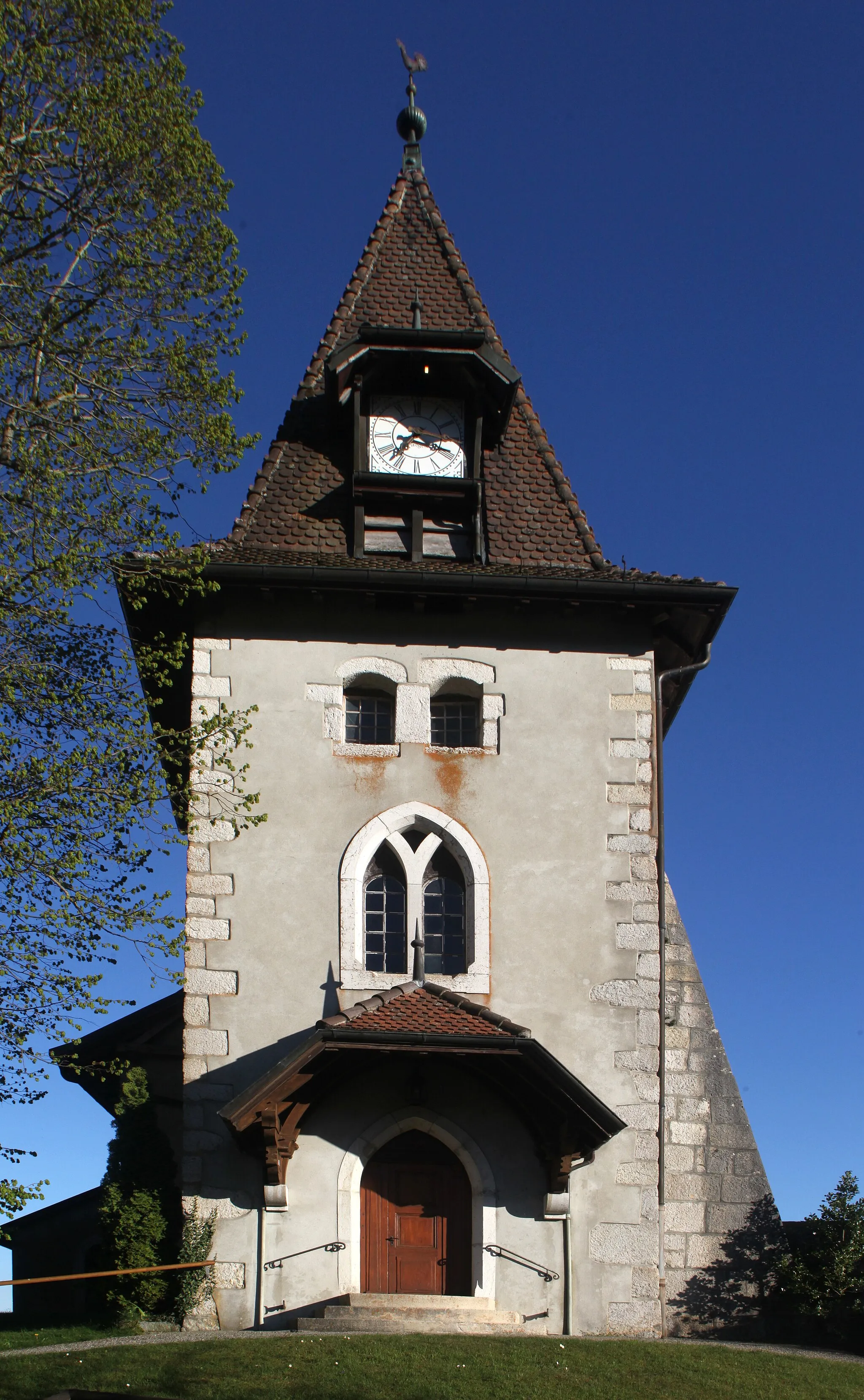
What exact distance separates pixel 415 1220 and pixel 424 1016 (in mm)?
1982

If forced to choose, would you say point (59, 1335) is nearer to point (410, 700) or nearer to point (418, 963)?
point (418, 963)

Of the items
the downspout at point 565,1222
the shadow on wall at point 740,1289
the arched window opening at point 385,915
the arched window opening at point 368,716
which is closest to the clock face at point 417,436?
the arched window opening at point 368,716

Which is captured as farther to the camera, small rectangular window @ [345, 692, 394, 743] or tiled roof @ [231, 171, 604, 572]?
tiled roof @ [231, 171, 604, 572]

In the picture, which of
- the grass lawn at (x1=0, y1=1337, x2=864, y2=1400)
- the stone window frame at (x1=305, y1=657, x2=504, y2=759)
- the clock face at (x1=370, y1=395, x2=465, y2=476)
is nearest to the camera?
the grass lawn at (x1=0, y1=1337, x2=864, y2=1400)

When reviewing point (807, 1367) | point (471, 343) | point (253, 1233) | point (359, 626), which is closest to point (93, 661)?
point (359, 626)

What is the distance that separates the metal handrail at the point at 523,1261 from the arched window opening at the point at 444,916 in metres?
2.53

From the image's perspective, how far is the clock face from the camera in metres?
17.2

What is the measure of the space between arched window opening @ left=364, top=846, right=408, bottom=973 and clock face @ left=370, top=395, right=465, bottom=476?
443 centimetres

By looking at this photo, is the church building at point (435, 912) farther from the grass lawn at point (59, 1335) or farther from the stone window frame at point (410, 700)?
the grass lawn at point (59, 1335)

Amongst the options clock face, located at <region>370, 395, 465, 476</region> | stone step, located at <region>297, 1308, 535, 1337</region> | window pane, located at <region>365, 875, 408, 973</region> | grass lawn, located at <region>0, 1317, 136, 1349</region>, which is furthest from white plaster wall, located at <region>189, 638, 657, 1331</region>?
clock face, located at <region>370, 395, 465, 476</region>

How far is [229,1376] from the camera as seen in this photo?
37.1 feet

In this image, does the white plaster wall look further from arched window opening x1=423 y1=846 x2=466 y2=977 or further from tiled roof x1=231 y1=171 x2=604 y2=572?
tiled roof x1=231 y1=171 x2=604 y2=572

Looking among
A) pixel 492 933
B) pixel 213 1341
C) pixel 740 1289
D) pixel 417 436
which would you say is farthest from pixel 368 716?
pixel 740 1289

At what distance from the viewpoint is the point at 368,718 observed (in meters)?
16.2
